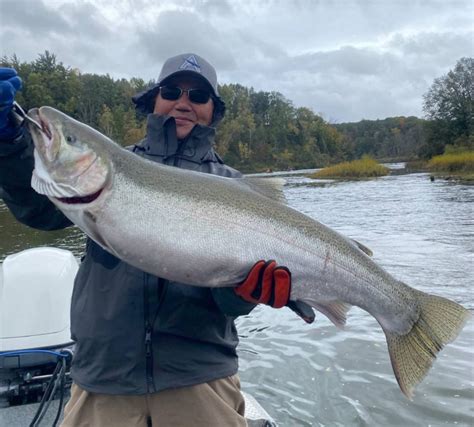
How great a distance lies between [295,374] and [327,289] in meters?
3.88

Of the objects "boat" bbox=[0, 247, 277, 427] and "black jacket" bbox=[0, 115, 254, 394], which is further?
"boat" bbox=[0, 247, 277, 427]

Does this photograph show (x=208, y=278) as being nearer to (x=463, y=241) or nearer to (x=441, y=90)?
(x=463, y=241)

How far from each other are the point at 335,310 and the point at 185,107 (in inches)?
66.0

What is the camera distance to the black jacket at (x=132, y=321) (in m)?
2.58

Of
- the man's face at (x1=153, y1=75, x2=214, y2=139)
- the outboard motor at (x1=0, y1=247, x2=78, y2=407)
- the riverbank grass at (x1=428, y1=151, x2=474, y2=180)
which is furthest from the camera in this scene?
the riverbank grass at (x1=428, y1=151, x2=474, y2=180)

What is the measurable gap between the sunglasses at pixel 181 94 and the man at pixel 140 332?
113 cm

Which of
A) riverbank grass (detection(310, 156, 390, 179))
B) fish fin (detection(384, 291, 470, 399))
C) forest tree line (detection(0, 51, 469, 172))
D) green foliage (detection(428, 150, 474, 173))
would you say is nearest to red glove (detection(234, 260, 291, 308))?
fish fin (detection(384, 291, 470, 399))

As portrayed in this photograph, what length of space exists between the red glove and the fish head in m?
0.88

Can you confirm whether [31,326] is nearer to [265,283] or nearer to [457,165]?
[265,283]

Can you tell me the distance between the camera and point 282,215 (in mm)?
2816

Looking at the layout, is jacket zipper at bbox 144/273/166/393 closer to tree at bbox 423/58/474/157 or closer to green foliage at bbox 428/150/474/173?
green foliage at bbox 428/150/474/173

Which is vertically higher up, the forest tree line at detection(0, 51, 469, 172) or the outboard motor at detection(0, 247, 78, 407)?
the forest tree line at detection(0, 51, 469, 172)

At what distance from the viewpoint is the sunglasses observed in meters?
3.49

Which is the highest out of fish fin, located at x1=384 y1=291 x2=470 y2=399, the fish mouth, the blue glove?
the blue glove
